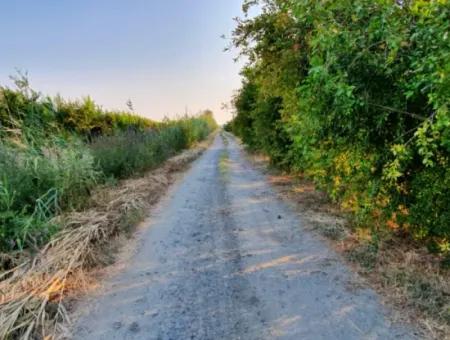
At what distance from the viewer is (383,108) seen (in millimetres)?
2699

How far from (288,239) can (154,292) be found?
201 centimetres

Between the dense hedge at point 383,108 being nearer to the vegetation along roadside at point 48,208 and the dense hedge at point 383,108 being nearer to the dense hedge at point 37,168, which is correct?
the vegetation along roadside at point 48,208

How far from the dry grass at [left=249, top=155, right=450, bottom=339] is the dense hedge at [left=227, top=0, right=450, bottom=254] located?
0.69 feet

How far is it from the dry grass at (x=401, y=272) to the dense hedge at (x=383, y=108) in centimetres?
21

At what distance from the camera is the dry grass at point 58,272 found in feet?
7.59

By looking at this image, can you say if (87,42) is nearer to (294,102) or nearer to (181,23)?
(181,23)

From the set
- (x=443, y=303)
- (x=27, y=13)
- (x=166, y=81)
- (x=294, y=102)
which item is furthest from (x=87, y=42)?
(x=443, y=303)

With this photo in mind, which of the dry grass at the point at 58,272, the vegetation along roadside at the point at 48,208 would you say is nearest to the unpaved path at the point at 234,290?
the dry grass at the point at 58,272

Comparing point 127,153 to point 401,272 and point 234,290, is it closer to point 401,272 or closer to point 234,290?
point 234,290

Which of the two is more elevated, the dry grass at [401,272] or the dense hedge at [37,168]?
the dense hedge at [37,168]

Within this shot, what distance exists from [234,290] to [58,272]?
1.76 meters

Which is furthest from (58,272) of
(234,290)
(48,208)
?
(234,290)

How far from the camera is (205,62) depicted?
45.5 feet

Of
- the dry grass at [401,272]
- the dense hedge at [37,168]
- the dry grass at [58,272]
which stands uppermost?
the dense hedge at [37,168]
